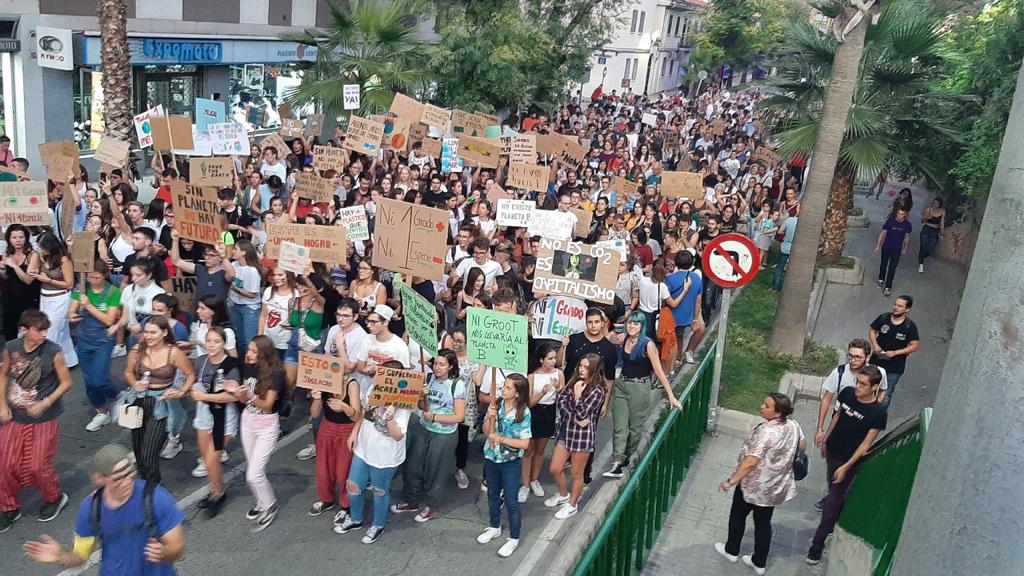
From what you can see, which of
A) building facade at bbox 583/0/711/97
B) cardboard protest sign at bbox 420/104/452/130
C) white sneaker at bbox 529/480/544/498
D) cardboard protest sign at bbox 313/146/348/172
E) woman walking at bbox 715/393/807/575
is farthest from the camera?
building facade at bbox 583/0/711/97

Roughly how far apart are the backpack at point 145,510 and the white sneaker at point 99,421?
4.16 meters

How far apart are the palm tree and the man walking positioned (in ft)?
40.5

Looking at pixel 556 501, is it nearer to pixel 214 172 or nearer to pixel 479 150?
pixel 214 172

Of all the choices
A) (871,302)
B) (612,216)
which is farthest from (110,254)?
(871,302)

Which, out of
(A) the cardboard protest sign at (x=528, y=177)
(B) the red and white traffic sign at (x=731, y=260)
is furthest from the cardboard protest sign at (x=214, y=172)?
(B) the red and white traffic sign at (x=731, y=260)

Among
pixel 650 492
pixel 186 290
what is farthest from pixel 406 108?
pixel 650 492

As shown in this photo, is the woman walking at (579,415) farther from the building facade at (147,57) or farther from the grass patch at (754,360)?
the building facade at (147,57)

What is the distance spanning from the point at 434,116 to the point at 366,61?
13.7ft

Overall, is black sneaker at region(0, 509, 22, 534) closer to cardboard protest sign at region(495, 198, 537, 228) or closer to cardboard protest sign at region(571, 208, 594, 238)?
cardboard protest sign at region(495, 198, 537, 228)

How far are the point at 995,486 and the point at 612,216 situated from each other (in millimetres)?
10539

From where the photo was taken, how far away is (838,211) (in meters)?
15.9

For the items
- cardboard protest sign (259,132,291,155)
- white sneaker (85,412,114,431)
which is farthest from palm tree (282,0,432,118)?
white sneaker (85,412,114,431)

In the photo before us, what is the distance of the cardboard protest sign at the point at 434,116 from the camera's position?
16237 millimetres

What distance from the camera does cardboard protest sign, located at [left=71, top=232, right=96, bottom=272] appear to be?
339 inches
